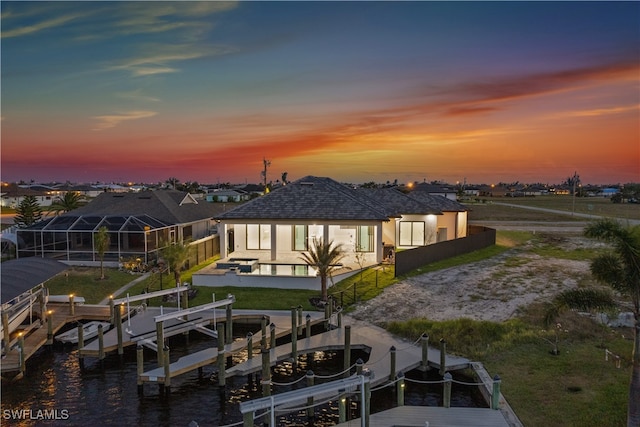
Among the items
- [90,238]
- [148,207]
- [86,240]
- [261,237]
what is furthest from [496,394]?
[148,207]

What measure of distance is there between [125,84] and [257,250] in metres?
15.3

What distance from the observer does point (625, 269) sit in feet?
36.8

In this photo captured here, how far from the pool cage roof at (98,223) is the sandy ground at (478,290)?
17621mm

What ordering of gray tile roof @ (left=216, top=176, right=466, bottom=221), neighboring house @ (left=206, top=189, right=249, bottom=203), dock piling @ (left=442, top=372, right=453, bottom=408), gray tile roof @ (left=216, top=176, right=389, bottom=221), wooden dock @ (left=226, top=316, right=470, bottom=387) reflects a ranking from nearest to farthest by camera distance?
dock piling @ (left=442, top=372, right=453, bottom=408) → wooden dock @ (left=226, top=316, right=470, bottom=387) → gray tile roof @ (left=216, top=176, right=389, bottom=221) → gray tile roof @ (left=216, top=176, right=466, bottom=221) → neighboring house @ (left=206, top=189, right=249, bottom=203)

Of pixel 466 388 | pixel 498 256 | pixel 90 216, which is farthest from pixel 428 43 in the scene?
pixel 90 216

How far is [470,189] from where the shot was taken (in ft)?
603

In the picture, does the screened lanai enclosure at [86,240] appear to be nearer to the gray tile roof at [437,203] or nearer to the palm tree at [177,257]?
the palm tree at [177,257]

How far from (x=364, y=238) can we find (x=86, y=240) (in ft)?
65.4

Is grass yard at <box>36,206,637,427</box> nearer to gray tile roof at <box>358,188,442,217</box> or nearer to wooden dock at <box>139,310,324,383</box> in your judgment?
wooden dock at <box>139,310,324,383</box>

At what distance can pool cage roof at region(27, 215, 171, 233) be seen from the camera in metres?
31.2

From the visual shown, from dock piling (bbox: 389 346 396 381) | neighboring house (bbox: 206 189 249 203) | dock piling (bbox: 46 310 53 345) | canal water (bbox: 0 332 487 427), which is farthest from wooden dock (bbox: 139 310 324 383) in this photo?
neighboring house (bbox: 206 189 249 203)

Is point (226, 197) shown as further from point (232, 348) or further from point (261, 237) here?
point (232, 348)

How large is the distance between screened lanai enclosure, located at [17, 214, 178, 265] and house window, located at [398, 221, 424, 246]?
809 inches

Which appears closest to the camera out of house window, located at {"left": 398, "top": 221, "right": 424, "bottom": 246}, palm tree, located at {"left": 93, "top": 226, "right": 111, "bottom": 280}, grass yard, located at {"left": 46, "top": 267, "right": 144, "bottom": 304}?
grass yard, located at {"left": 46, "top": 267, "right": 144, "bottom": 304}
